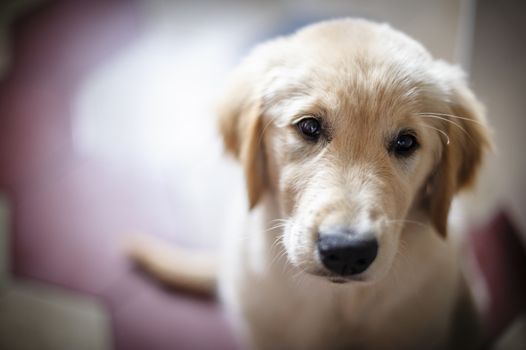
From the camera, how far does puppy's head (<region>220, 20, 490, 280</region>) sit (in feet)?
3.48

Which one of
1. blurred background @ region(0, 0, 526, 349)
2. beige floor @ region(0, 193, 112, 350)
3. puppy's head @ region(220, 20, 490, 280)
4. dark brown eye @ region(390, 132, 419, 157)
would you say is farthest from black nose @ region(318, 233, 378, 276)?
beige floor @ region(0, 193, 112, 350)

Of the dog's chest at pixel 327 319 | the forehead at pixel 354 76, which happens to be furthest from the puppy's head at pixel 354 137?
the dog's chest at pixel 327 319

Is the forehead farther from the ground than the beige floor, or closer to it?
farther from the ground

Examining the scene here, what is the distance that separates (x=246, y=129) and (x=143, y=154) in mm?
1268

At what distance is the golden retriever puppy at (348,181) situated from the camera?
1090 mm

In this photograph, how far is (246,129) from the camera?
1.28m

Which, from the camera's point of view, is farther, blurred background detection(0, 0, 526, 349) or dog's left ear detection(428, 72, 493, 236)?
blurred background detection(0, 0, 526, 349)

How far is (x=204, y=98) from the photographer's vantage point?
2586 mm

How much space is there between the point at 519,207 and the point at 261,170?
127 centimetres

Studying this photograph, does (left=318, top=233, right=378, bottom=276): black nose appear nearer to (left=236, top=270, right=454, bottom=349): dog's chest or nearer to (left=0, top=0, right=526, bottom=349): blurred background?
(left=236, top=270, right=454, bottom=349): dog's chest

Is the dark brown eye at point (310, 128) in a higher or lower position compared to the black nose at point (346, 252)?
higher

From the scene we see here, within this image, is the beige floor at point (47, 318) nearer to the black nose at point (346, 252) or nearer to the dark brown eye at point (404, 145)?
the black nose at point (346, 252)

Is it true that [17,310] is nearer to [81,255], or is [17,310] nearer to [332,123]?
[81,255]

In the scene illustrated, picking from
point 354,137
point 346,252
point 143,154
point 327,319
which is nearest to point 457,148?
point 354,137
